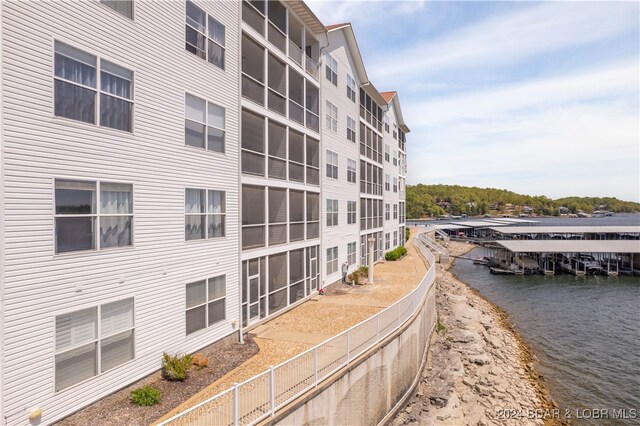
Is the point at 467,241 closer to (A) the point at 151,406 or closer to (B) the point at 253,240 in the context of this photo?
(B) the point at 253,240

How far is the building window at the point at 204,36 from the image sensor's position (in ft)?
42.6

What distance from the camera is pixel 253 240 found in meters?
16.8

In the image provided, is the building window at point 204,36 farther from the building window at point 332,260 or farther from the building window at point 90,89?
the building window at point 332,260

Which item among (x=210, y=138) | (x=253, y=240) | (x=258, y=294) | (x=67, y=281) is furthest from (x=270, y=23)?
(x=67, y=281)

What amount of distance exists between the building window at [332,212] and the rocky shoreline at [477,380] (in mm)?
10284

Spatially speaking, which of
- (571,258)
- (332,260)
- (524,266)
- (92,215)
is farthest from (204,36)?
(571,258)

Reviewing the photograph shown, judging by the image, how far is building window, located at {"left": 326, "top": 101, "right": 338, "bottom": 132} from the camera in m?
24.7

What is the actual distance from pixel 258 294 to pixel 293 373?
24.5 feet

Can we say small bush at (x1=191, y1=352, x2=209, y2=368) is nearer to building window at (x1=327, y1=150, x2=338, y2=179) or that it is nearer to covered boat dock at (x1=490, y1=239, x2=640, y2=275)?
building window at (x1=327, y1=150, x2=338, y2=179)

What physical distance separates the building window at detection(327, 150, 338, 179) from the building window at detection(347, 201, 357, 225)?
368 cm

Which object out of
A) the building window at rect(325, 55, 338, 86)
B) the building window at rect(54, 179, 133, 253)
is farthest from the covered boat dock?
the building window at rect(54, 179, 133, 253)

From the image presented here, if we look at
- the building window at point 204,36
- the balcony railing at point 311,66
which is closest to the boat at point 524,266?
the balcony railing at point 311,66

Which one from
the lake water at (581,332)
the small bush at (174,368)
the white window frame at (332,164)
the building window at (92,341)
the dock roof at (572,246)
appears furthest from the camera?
the dock roof at (572,246)

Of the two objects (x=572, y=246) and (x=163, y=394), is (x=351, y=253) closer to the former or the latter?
(x=163, y=394)
